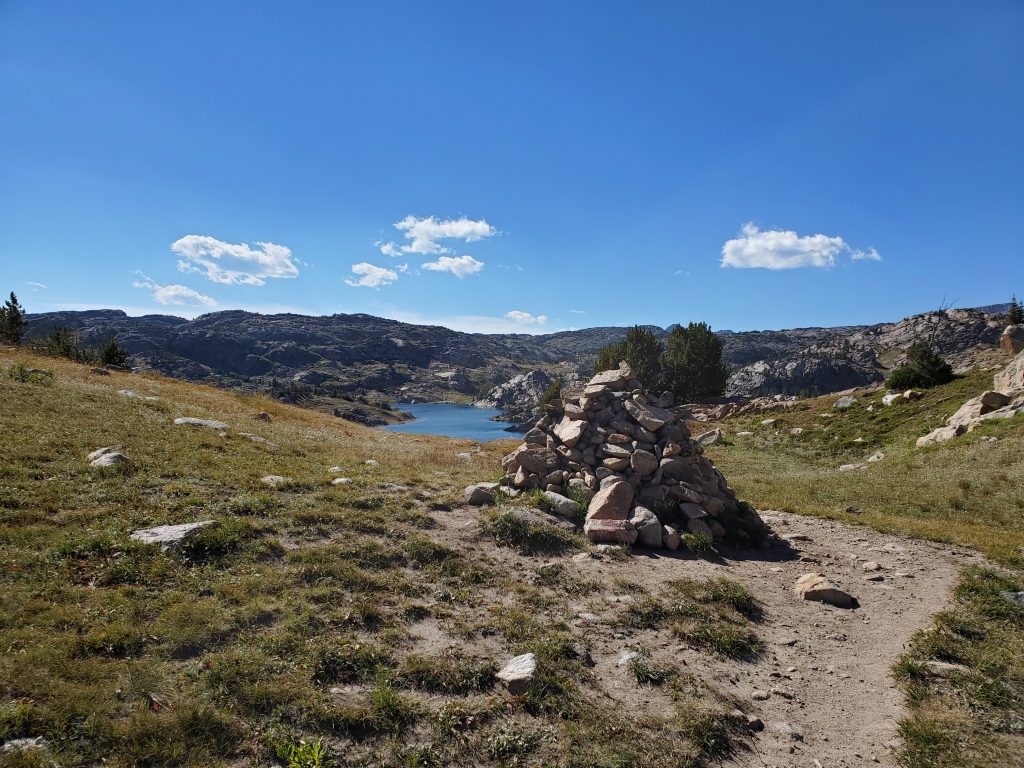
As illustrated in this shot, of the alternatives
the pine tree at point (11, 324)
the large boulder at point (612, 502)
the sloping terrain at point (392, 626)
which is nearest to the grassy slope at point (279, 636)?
the sloping terrain at point (392, 626)

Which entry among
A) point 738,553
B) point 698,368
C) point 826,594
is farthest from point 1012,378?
point 698,368

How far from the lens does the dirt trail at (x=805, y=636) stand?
6.89 meters

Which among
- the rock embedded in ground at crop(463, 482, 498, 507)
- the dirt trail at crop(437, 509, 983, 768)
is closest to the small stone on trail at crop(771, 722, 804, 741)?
the dirt trail at crop(437, 509, 983, 768)

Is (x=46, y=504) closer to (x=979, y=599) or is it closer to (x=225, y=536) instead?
(x=225, y=536)

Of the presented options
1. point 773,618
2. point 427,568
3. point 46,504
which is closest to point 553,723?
point 427,568

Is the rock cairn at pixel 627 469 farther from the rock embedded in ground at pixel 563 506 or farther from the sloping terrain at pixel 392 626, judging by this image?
the sloping terrain at pixel 392 626

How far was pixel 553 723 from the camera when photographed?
6.76m

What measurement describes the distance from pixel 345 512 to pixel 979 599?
16192mm

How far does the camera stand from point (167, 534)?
10.4 m

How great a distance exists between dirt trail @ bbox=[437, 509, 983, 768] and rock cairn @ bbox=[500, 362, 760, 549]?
1.25 metres

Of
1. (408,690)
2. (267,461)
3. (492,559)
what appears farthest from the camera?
(267,461)

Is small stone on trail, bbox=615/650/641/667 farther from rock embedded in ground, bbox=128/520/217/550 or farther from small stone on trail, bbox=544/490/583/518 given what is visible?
rock embedded in ground, bbox=128/520/217/550

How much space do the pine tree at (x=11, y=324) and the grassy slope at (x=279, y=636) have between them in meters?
50.1

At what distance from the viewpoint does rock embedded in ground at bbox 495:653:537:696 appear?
7.34 m
